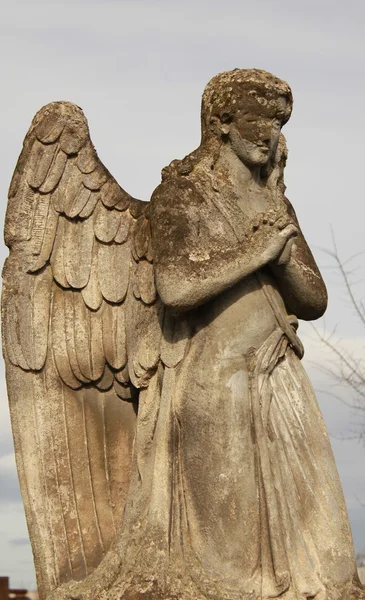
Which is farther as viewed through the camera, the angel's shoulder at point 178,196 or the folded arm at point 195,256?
the angel's shoulder at point 178,196

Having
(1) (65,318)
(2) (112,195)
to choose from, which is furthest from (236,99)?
(1) (65,318)

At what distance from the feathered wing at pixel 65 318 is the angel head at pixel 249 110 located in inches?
36.3


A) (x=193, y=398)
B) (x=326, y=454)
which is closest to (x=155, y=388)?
(x=193, y=398)

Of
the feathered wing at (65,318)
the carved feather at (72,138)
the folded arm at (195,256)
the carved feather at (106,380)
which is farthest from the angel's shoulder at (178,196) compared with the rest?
the carved feather at (106,380)

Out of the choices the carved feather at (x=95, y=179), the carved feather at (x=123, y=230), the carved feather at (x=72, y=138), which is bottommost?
the carved feather at (x=123, y=230)

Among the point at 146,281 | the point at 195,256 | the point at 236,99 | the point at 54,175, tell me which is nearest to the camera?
the point at 195,256

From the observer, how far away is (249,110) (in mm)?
12094

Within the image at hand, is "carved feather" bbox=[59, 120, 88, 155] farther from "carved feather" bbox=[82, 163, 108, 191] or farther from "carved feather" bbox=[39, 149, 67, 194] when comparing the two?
"carved feather" bbox=[82, 163, 108, 191]

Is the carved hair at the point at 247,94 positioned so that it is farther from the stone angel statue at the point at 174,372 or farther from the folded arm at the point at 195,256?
the folded arm at the point at 195,256

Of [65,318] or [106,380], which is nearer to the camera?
[65,318]

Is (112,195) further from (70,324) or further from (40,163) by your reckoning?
(70,324)

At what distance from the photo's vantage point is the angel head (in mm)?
12078

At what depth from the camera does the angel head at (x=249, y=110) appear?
39.6 feet

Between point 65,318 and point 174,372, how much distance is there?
1.06m
